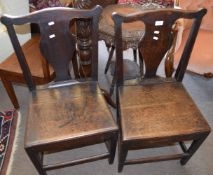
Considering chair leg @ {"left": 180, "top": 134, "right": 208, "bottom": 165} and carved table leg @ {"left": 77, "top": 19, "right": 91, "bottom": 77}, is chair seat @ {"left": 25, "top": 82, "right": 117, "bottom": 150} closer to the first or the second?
carved table leg @ {"left": 77, "top": 19, "right": 91, "bottom": 77}

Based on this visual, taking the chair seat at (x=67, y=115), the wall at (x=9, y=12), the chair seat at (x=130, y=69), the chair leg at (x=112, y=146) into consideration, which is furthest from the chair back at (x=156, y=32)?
the wall at (x=9, y=12)

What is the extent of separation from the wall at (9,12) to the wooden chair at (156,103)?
1.00 metres

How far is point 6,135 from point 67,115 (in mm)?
728

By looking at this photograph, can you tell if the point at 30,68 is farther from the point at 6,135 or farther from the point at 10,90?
the point at 6,135

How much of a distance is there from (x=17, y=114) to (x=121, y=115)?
39.4 inches

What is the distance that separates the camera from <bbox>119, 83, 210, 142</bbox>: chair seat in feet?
3.76

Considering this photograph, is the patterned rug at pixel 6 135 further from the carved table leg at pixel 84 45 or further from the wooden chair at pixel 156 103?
the wooden chair at pixel 156 103

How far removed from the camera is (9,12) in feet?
5.74

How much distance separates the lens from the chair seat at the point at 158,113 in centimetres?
115

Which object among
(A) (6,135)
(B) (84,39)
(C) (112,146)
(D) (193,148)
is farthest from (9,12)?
(D) (193,148)

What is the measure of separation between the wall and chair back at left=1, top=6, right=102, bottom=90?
0.63m

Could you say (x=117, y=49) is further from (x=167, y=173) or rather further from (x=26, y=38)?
(x=26, y=38)

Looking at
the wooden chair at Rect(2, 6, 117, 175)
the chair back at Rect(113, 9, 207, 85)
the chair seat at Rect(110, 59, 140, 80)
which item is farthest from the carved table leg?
the chair seat at Rect(110, 59, 140, 80)

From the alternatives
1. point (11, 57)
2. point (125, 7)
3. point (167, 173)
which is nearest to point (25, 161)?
point (11, 57)
